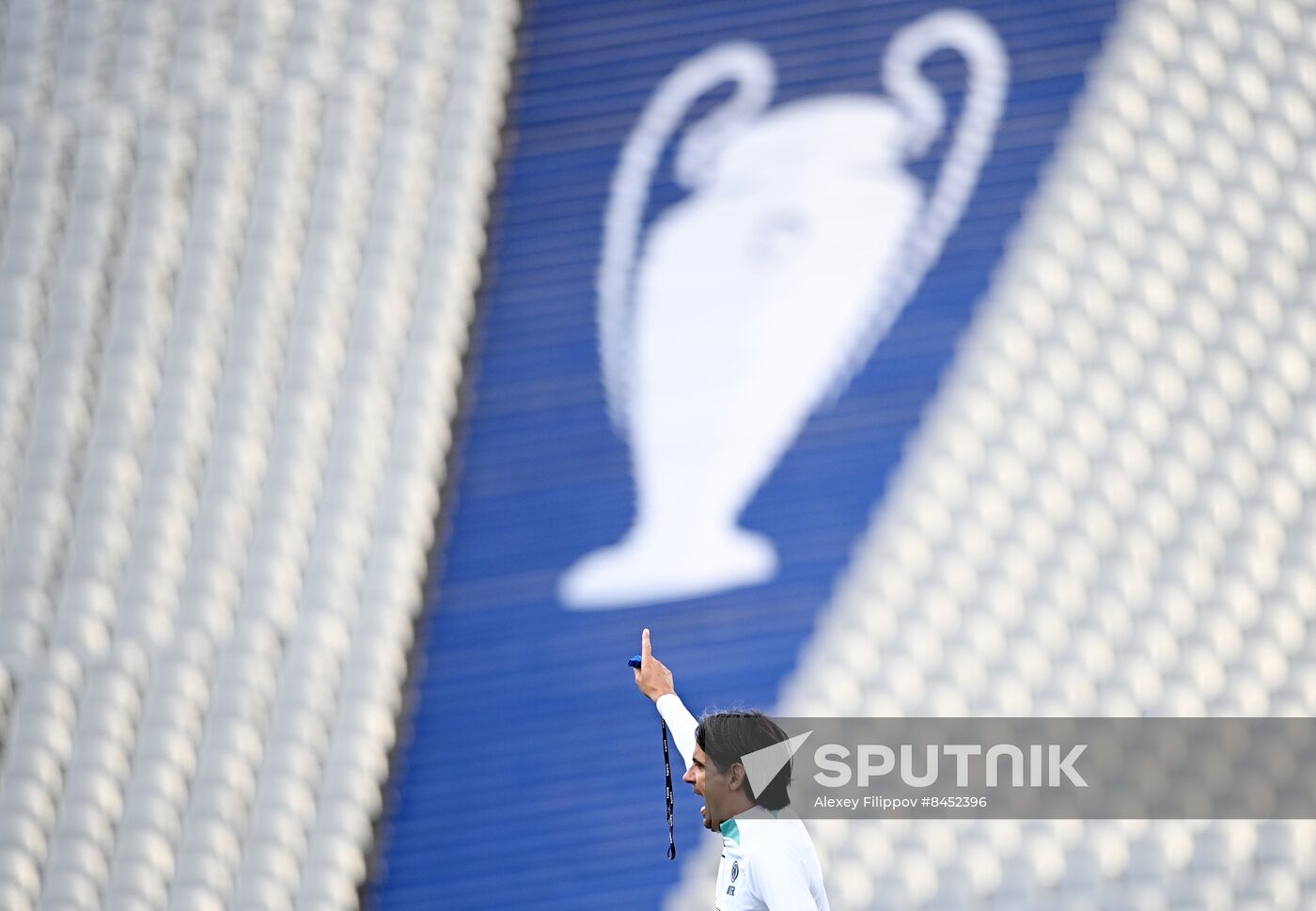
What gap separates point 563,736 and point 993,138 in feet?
4.14

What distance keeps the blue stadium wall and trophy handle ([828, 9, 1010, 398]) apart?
0.08 ft

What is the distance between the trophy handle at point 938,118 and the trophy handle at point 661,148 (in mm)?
241

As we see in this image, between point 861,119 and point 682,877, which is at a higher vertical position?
point 861,119

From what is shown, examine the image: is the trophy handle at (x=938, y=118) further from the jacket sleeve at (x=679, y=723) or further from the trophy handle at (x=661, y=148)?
the jacket sleeve at (x=679, y=723)

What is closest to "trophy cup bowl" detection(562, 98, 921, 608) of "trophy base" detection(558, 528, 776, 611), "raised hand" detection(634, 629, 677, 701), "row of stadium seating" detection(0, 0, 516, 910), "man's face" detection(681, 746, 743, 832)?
"trophy base" detection(558, 528, 776, 611)

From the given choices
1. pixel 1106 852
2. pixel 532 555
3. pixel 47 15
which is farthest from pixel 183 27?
pixel 1106 852

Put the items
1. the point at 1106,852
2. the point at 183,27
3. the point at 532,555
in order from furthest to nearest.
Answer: the point at 183,27 → the point at 532,555 → the point at 1106,852

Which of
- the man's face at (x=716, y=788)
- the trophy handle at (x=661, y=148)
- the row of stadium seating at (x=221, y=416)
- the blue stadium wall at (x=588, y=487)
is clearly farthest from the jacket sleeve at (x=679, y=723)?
the trophy handle at (x=661, y=148)

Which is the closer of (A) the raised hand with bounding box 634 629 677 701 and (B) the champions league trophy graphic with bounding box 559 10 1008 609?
(A) the raised hand with bounding box 634 629 677 701

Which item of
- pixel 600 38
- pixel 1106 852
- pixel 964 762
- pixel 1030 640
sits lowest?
pixel 1106 852

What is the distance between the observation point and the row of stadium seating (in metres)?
2.34

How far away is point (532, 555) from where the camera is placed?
2.48 meters

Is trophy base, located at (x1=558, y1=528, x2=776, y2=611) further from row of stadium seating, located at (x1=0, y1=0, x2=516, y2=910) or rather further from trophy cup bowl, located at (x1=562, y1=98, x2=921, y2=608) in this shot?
row of stadium seating, located at (x1=0, y1=0, x2=516, y2=910)

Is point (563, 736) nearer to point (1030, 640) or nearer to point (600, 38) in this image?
point (1030, 640)
